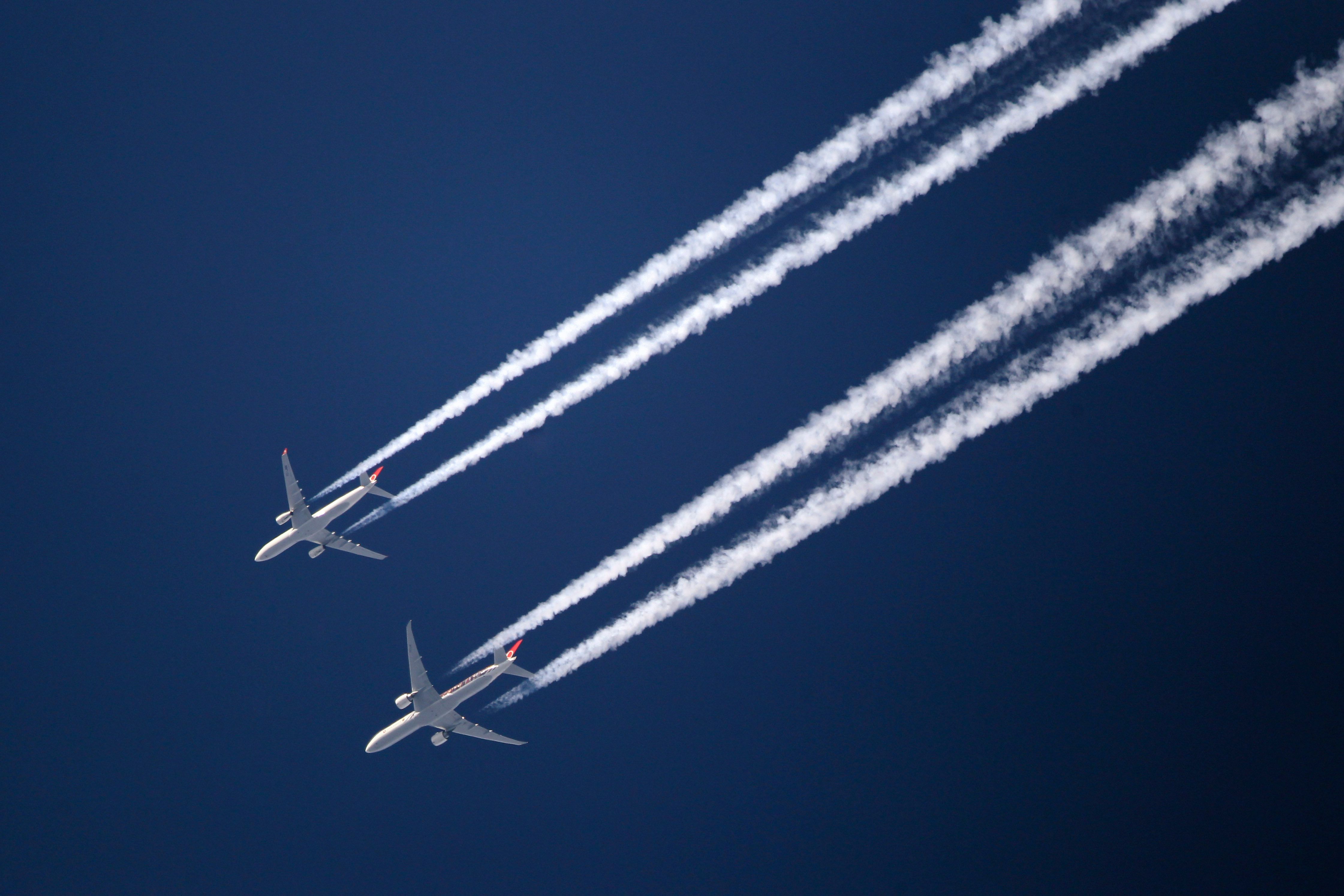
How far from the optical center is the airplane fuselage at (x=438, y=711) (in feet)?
93.0

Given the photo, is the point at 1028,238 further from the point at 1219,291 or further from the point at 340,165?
the point at 340,165

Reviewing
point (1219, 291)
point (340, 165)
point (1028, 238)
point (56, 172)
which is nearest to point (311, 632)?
point (340, 165)

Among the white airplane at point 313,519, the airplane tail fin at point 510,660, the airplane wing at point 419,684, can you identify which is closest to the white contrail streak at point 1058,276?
the airplane tail fin at point 510,660

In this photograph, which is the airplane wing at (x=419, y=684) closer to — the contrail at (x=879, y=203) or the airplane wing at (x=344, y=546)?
the airplane wing at (x=344, y=546)

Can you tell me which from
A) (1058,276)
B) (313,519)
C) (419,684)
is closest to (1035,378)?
(1058,276)

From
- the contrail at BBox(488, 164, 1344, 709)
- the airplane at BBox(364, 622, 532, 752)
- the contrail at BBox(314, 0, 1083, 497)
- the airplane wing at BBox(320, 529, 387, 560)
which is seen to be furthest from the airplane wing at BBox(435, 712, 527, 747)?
the contrail at BBox(314, 0, 1083, 497)

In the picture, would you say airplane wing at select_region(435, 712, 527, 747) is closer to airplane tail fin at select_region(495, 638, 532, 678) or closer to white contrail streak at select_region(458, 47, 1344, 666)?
airplane tail fin at select_region(495, 638, 532, 678)

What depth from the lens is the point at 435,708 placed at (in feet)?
96.5

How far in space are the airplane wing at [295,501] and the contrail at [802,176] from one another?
5.12 m

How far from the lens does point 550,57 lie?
34.4 m

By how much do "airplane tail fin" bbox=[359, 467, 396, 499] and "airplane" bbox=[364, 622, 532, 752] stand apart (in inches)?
174

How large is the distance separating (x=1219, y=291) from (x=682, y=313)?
13.1 m

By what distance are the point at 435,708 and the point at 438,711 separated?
0.16 meters

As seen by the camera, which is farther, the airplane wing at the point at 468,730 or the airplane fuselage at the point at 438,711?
the airplane wing at the point at 468,730
